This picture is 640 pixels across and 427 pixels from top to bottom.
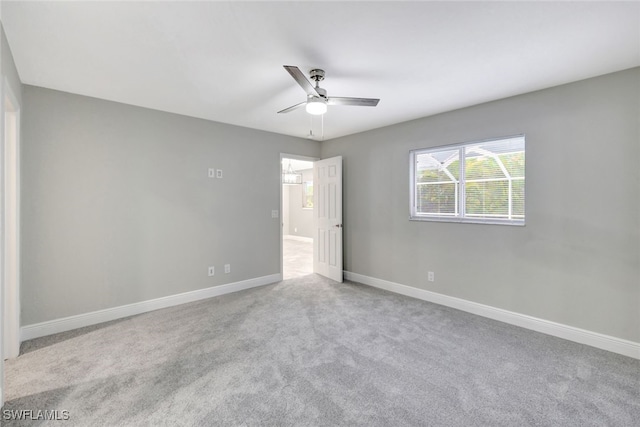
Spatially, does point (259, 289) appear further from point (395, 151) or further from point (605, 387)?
point (605, 387)

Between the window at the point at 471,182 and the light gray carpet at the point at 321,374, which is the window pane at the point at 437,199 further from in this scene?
the light gray carpet at the point at 321,374

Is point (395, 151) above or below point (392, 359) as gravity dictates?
above

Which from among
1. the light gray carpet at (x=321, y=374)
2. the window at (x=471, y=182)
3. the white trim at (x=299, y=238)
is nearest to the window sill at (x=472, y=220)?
the window at (x=471, y=182)

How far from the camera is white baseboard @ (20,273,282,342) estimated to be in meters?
2.93

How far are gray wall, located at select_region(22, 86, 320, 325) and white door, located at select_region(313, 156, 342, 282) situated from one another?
3.39 ft

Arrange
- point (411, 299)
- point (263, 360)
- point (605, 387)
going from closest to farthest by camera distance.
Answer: point (605, 387) → point (263, 360) → point (411, 299)

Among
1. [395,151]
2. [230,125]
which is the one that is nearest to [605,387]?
[395,151]

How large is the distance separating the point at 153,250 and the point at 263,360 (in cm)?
216

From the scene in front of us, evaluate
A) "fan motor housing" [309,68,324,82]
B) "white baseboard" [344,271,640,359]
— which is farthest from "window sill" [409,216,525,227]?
"fan motor housing" [309,68,324,82]

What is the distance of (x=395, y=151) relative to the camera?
14.2 ft

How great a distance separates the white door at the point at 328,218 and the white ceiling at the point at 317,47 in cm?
197

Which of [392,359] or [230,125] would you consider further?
[230,125]

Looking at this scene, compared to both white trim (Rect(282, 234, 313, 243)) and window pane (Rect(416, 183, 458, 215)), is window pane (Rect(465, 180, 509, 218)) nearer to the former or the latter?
window pane (Rect(416, 183, 458, 215))

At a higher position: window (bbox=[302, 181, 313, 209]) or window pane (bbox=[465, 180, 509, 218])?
window (bbox=[302, 181, 313, 209])
